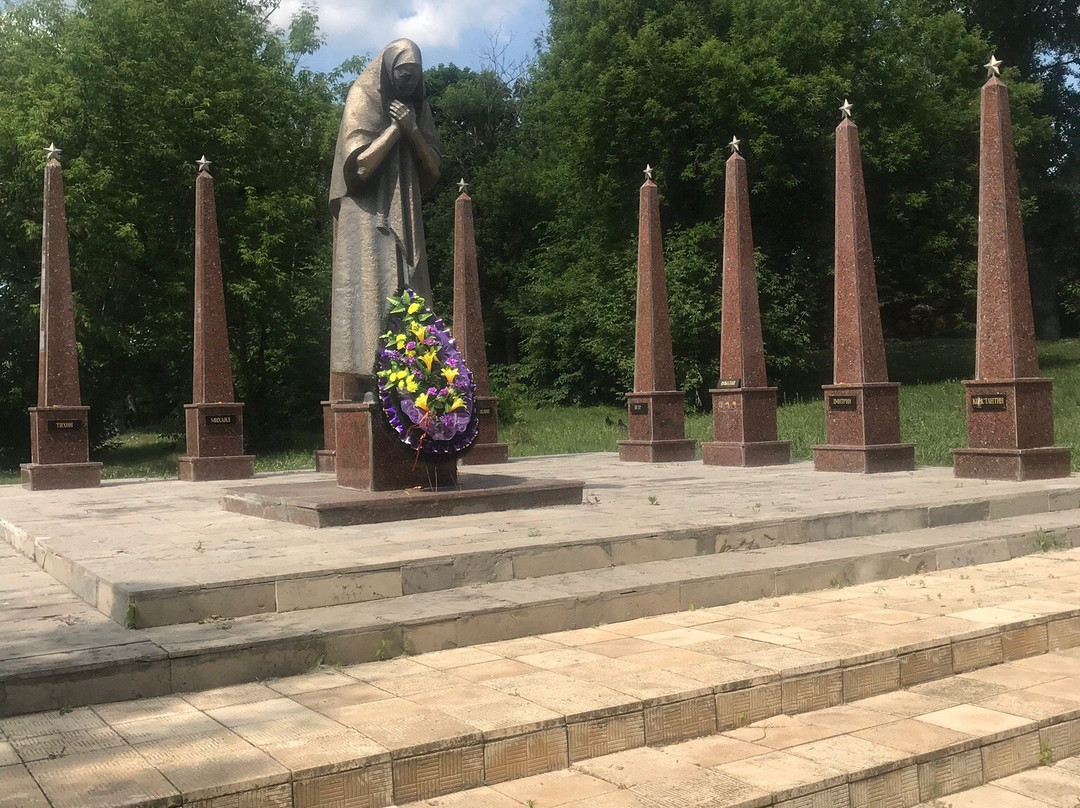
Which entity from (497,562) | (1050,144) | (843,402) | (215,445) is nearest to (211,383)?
(215,445)

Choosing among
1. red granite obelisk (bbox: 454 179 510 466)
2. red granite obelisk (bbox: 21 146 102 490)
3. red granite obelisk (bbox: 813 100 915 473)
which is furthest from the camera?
red granite obelisk (bbox: 454 179 510 466)

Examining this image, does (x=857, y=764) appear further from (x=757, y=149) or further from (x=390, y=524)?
(x=757, y=149)

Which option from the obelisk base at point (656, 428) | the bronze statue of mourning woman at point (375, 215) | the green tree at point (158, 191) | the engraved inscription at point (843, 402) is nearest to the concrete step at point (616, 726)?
the bronze statue of mourning woman at point (375, 215)

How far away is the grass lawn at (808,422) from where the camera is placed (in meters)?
19.1

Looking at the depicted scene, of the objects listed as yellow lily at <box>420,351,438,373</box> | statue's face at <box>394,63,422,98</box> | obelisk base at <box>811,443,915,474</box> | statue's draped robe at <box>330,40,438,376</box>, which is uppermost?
statue's face at <box>394,63,422,98</box>

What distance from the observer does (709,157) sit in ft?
95.3

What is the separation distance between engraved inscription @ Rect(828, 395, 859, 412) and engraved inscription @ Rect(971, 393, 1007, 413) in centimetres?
159

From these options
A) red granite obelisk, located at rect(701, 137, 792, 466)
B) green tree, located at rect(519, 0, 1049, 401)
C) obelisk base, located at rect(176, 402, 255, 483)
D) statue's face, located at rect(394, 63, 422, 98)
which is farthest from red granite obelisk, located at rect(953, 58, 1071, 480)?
green tree, located at rect(519, 0, 1049, 401)

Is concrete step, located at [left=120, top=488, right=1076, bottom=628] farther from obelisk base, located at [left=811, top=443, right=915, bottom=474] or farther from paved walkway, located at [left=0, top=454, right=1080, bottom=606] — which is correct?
obelisk base, located at [left=811, top=443, right=915, bottom=474]

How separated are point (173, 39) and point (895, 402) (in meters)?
20.7

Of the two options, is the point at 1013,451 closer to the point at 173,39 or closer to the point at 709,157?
the point at 709,157

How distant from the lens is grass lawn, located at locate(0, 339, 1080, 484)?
1906 cm

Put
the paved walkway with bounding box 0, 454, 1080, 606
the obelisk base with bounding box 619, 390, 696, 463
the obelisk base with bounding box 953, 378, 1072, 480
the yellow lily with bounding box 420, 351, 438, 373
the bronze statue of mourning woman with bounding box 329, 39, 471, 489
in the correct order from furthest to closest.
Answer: the obelisk base with bounding box 619, 390, 696, 463 → the obelisk base with bounding box 953, 378, 1072, 480 → the bronze statue of mourning woman with bounding box 329, 39, 471, 489 → the yellow lily with bounding box 420, 351, 438, 373 → the paved walkway with bounding box 0, 454, 1080, 606

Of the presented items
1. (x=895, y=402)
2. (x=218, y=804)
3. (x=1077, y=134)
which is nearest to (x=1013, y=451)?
(x=895, y=402)
